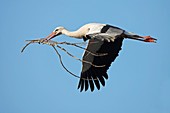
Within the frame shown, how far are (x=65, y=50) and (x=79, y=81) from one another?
4.79 m

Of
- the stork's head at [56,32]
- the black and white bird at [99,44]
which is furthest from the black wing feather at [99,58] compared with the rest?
the stork's head at [56,32]

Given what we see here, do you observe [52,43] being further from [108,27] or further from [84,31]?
[84,31]

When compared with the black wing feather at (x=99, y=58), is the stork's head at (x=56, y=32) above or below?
above

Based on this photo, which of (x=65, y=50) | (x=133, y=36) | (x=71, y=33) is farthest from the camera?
(x=71, y=33)

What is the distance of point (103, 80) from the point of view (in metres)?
8.23

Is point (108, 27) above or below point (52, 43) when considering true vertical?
above

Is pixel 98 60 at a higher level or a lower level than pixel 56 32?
lower

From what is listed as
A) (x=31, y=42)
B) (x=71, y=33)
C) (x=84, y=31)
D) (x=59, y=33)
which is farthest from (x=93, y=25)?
(x=31, y=42)

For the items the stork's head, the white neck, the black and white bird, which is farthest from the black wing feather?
the stork's head

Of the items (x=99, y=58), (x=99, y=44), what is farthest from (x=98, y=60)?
(x=99, y=44)

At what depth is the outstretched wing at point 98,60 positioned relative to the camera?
7.83 metres

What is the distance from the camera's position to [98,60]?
325 inches

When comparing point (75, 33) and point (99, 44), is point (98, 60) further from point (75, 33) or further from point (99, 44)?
point (75, 33)

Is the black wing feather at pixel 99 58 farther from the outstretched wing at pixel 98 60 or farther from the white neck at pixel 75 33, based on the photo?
the white neck at pixel 75 33
